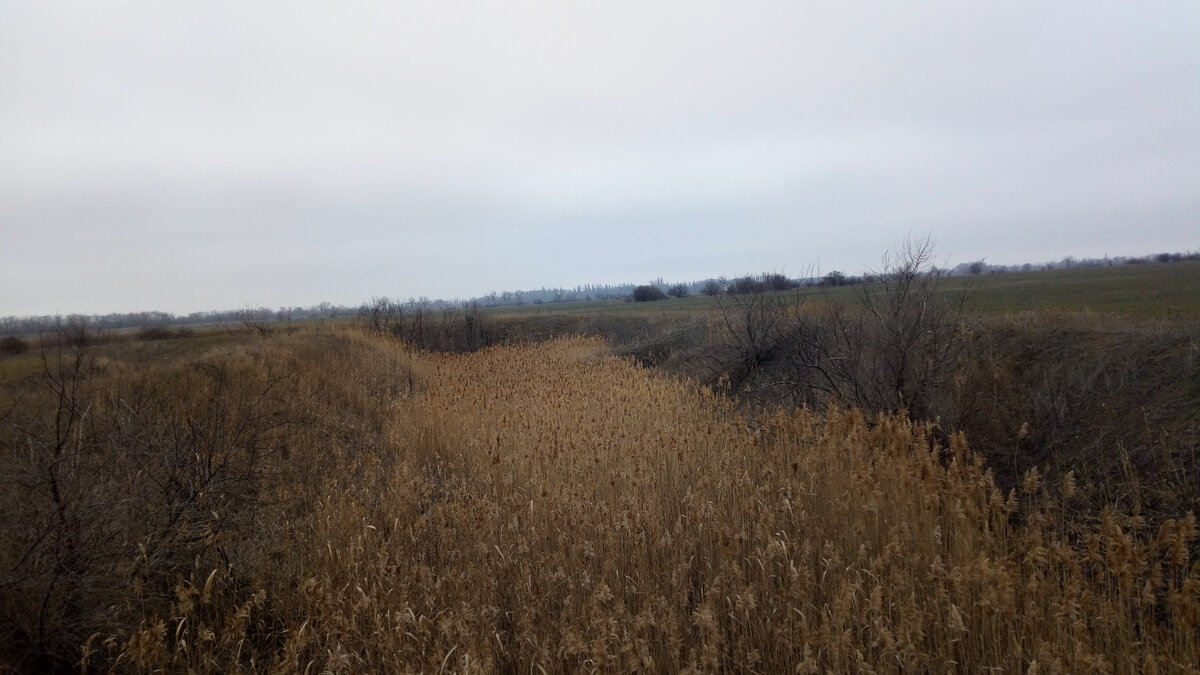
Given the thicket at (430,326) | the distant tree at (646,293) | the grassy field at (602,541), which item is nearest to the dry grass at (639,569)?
the grassy field at (602,541)

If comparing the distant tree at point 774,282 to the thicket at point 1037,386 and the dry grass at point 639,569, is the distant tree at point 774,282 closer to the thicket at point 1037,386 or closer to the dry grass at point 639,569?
the thicket at point 1037,386

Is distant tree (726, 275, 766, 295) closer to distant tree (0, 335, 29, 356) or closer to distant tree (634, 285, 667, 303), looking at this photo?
distant tree (0, 335, 29, 356)

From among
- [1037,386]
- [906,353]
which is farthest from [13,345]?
[1037,386]

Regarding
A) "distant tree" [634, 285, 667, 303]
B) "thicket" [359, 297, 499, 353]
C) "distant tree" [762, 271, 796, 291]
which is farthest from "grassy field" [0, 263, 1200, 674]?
"distant tree" [634, 285, 667, 303]

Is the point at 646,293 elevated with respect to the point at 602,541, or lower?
elevated

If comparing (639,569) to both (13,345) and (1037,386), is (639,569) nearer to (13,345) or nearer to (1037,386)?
(1037,386)

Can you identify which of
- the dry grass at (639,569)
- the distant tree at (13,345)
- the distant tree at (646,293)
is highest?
the distant tree at (646,293)

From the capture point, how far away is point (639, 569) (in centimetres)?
391

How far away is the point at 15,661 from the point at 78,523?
72 centimetres

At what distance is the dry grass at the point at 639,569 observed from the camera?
2939 mm

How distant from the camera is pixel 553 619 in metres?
3.45

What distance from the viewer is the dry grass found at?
294cm

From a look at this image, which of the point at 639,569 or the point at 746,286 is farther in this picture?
the point at 746,286

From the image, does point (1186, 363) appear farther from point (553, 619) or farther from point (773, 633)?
point (553, 619)
